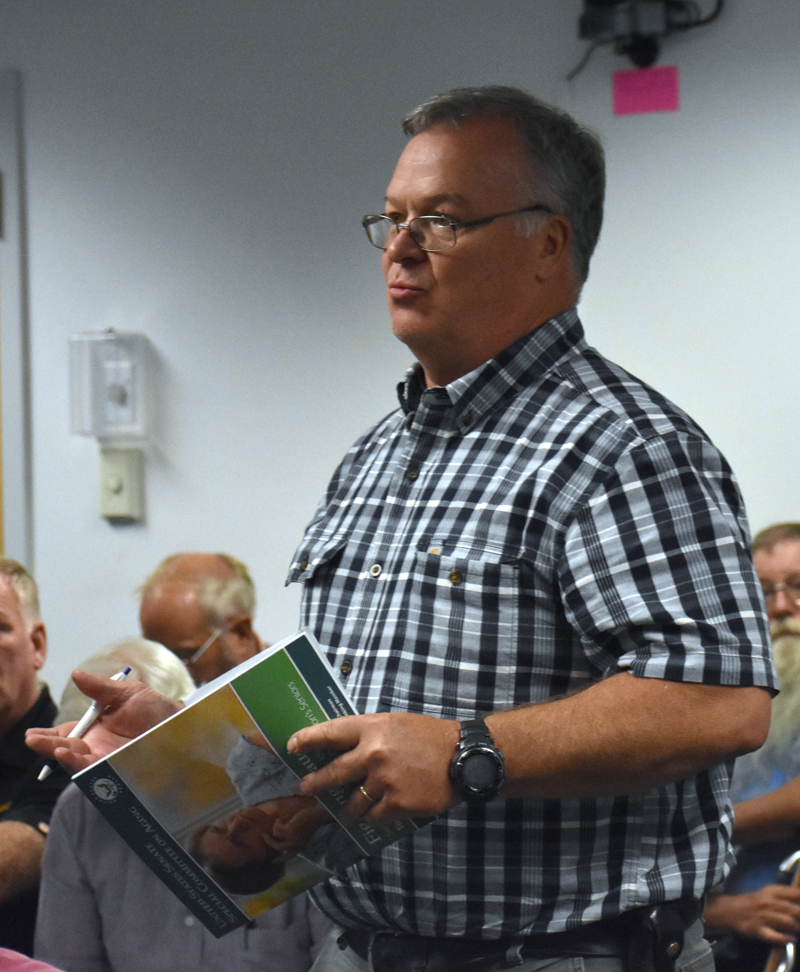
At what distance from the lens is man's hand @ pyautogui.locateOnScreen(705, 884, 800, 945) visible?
2.05 m

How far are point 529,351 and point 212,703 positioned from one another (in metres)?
0.52

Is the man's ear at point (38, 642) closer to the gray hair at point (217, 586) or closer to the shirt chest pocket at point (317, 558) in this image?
the gray hair at point (217, 586)

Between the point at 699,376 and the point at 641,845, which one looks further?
the point at 699,376

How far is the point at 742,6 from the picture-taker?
3068 mm

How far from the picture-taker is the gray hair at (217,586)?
2967mm

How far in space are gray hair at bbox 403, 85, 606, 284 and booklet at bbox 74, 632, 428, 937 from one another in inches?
24.8

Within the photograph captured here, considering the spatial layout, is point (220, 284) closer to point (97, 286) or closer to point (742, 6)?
point (97, 286)

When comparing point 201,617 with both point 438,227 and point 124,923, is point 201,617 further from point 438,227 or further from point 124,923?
point 438,227

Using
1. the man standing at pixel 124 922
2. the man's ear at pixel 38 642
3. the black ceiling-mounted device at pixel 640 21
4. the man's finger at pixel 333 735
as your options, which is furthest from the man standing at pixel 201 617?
the man's finger at pixel 333 735

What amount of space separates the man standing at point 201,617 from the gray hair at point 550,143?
5.90 ft

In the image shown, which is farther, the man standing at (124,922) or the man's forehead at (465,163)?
the man standing at (124,922)

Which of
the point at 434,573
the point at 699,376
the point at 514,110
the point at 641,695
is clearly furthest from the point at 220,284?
the point at 641,695

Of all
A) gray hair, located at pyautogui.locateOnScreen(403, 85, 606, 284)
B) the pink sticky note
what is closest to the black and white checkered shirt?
gray hair, located at pyautogui.locateOnScreen(403, 85, 606, 284)

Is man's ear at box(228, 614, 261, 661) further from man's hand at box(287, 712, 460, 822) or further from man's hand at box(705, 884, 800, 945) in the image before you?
man's hand at box(287, 712, 460, 822)
